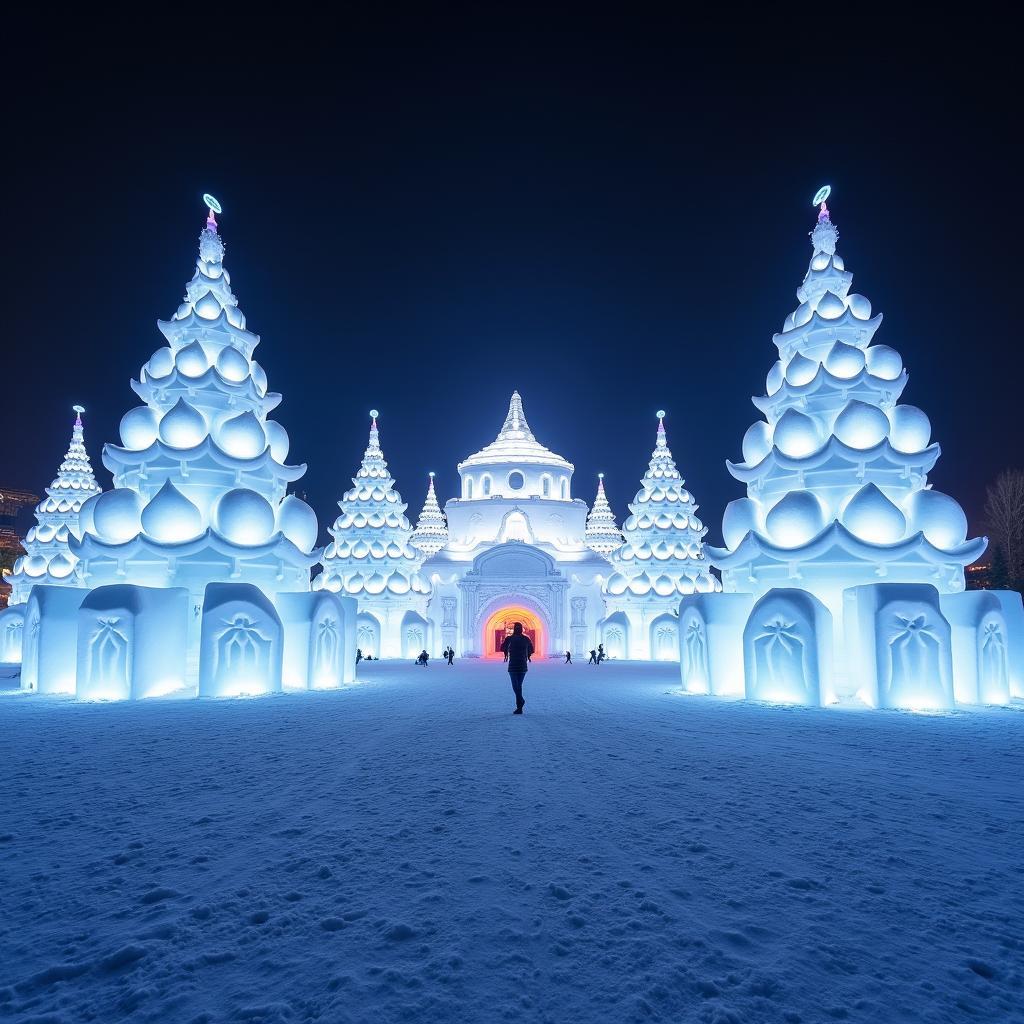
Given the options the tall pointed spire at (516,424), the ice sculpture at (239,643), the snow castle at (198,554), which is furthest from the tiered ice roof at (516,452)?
the ice sculpture at (239,643)

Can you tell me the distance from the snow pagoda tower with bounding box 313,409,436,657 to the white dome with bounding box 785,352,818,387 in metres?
21.6

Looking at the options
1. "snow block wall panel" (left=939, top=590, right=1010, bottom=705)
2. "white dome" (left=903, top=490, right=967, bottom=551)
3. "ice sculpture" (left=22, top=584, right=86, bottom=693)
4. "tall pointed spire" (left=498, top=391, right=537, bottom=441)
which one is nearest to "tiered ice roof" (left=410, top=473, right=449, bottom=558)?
"tall pointed spire" (left=498, top=391, right=537, bottom=441)

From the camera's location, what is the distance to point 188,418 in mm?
17844

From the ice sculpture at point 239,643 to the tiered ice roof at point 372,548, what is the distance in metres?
16.5

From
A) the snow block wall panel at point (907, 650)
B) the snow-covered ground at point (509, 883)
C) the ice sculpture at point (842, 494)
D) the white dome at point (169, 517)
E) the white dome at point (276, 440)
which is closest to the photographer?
the snow-covered ground at point (509, 883)

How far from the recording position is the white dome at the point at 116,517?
17031 mm

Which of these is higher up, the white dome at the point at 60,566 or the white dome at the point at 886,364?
the white dome at the point at 886,364

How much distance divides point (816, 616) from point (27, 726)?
15.6 metres

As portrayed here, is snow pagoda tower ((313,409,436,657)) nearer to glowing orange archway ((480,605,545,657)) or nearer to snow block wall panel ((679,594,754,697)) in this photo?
glowing orange archway ((480,605,545,657))

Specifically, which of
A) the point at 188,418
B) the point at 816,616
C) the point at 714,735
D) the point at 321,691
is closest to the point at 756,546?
the point at 816,616

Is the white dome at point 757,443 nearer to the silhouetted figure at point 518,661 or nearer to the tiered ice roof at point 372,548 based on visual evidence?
the silhouetted figure at point 518,661

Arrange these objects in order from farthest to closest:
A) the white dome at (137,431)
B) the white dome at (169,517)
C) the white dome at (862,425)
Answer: the white dome at (137,431) < the white dome at (169,517) < the white dome at (862,425)

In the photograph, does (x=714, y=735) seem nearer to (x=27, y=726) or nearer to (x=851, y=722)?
(x=851, y=722)

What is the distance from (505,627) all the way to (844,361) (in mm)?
24062
